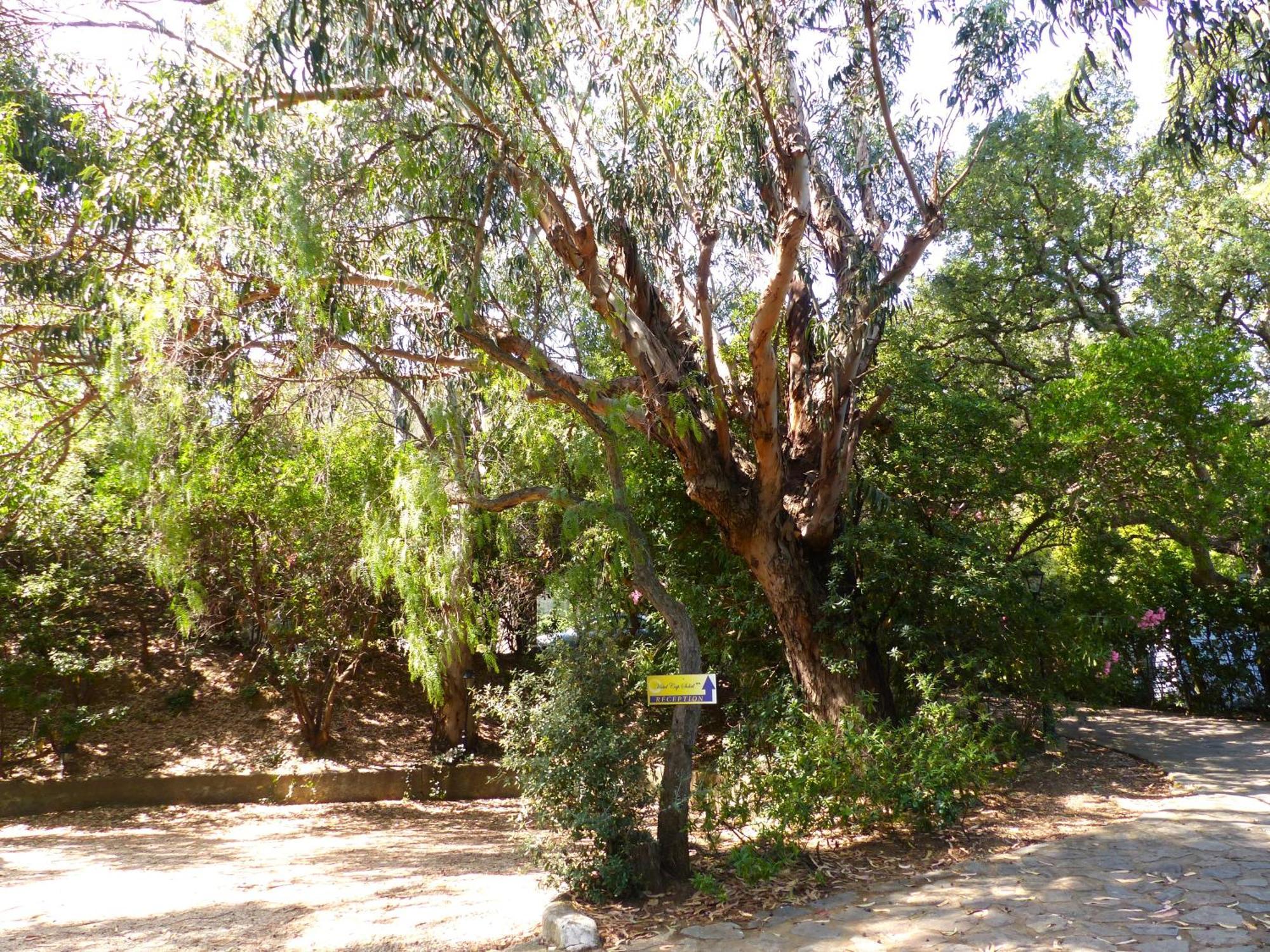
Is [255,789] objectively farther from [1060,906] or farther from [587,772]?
[1060,906]

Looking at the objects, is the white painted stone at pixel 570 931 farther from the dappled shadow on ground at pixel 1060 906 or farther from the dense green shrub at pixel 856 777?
the dense green shrub at pixel 856 777

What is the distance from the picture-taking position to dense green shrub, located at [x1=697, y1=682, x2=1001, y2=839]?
242 inches

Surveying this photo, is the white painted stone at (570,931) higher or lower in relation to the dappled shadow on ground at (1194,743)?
lower

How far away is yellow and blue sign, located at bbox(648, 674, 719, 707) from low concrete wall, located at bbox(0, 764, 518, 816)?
14.9 ft

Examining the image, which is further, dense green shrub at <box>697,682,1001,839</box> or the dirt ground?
the dirt ground

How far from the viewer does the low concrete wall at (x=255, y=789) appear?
9562 millimetres

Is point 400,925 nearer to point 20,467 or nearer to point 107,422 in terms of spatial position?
point 107,422

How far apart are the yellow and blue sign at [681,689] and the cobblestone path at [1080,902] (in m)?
1.26

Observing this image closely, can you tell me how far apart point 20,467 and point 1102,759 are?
10.9 m

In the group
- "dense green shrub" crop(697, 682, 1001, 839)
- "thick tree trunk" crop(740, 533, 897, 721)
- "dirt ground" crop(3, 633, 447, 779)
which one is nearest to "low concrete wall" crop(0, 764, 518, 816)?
"dirt ground" crop(3, 633, 447, 779)

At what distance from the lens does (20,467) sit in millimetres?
8500

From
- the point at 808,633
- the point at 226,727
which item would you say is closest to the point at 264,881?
the point at 808,633

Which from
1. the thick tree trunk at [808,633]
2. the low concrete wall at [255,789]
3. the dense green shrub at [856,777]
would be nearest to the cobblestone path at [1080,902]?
the dense green shrub at [856,777]

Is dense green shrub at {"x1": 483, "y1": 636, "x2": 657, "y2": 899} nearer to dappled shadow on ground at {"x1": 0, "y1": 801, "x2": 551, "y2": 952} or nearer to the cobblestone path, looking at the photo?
dappled shadow on ground at {"x1": 0, "y1": 801, "x2": 551, "y2": 952}
